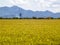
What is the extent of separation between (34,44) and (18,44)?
0.97 meters

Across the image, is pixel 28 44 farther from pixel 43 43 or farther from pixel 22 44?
pixel 43 43

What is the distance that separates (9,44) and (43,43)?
227 centimetres

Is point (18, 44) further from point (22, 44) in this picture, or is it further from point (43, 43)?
point (43, 43)

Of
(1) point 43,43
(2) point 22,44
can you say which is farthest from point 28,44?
(1) point 43,43

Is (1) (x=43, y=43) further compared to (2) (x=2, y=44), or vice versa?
(1) (x=43, y=43)

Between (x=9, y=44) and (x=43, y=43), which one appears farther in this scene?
(x=43, y=43)

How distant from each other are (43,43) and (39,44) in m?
0.52

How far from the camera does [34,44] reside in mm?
12836

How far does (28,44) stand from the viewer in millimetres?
12617

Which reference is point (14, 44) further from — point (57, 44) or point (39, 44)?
point (57, 44)

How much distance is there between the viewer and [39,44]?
13.1 m

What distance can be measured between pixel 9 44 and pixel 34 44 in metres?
1.51

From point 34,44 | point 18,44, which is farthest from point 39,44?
point 18,44

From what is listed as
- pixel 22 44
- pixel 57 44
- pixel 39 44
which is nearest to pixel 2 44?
pixel 22 44
